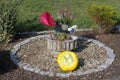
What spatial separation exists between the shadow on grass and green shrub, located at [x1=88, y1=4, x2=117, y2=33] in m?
2.51

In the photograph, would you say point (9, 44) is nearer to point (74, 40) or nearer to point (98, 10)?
point (74, 40)

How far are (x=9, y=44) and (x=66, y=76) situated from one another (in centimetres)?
207

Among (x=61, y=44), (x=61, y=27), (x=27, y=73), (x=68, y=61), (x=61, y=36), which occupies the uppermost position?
(x=61, y=27)

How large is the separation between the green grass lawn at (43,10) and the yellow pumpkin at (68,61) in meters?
2.47

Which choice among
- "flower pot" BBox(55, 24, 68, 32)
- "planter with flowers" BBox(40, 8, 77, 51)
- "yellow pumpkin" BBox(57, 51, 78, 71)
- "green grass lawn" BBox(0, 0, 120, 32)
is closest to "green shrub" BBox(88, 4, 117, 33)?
"green grass lawn" BBox(0, 0, 120, 32)

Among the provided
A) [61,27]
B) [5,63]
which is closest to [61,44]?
[61,27]

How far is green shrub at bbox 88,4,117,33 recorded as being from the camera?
352 inches

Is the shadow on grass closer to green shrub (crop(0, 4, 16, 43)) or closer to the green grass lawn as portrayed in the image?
green shrub (crop(0, 4, 16, 43))

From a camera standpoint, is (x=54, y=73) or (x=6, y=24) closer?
(x=54, y=73)

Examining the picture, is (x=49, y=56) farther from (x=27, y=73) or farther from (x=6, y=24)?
(x=6, y=24)

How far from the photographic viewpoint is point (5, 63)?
7703 millimetres

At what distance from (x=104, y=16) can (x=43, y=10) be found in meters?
3.05

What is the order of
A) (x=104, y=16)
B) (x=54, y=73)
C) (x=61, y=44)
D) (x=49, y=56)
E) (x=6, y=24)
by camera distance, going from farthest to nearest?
1. (x=104, y=16)
2. (x=6, y=24)
3. (x=49, y=56)
4. (x=61, y=44)
5. (x=54, y=73)

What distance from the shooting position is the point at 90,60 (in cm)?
784
